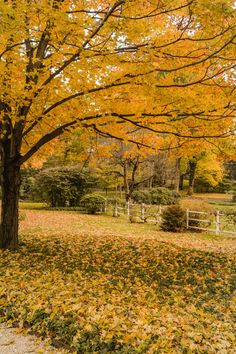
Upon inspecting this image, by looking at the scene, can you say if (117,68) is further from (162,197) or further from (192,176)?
(192,176)

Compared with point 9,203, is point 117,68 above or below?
above

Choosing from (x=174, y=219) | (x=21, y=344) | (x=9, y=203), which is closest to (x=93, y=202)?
(x=174, y=219)

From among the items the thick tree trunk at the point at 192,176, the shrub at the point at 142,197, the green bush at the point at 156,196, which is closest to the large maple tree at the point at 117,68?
the shrub at the point at 142,197

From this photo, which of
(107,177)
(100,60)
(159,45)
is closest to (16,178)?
(100,60)

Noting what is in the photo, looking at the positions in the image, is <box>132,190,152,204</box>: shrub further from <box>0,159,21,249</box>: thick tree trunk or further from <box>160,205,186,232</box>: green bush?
<box>0,159,21,249</box>: thick tree trunk

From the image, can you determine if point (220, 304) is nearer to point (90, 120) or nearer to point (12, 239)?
point (90, 120)

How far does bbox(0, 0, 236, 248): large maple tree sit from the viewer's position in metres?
5.70

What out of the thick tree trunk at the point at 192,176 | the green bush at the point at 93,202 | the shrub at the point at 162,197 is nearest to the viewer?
the green bush at the point at 93,202

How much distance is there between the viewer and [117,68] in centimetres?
706

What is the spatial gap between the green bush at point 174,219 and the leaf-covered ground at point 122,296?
621 cm

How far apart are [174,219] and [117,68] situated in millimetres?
10300

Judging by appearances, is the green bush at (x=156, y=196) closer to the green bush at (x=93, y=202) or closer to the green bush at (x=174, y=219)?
the green bush at (x=93, y=202)

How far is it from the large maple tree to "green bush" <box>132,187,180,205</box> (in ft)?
69.4

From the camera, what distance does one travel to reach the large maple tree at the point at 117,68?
570 centimetres
